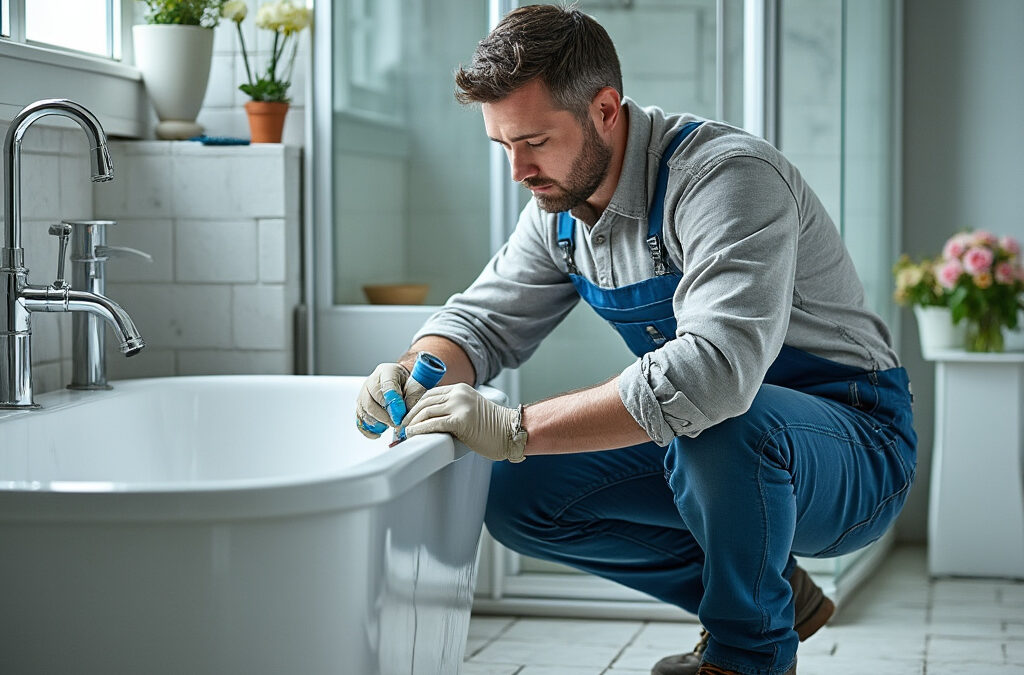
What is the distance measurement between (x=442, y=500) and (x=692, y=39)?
1330mm

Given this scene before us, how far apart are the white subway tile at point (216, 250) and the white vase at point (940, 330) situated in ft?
5.55

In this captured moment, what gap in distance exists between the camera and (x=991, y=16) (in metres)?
3.37

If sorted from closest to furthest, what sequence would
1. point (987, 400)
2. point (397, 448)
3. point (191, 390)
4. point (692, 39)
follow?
point (397, 448) < point (191, 390) < point (692, 39) < point (987, 400)

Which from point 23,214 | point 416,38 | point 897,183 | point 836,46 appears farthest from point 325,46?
point 897,183

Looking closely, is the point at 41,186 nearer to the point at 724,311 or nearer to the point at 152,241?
the point at 152,241

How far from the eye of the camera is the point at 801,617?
214cm

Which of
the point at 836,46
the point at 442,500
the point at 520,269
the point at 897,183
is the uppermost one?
the point at 836,46

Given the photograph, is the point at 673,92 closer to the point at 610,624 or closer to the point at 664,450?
the point at 664,450

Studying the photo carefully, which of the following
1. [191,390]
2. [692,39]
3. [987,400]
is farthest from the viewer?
[987,400]

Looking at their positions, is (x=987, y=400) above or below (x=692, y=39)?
below

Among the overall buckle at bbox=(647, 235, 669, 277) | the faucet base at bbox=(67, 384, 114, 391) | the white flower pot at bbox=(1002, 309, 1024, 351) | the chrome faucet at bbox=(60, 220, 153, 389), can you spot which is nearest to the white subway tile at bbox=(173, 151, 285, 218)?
the chrome faucet at bbox=(60, 220, 153, 389)

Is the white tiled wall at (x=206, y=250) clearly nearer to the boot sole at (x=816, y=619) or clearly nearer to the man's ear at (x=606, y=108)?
the man's ear at (x=606, y=108)

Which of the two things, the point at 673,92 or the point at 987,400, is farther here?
the point at 987,400

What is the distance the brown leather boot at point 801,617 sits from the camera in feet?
6.98
